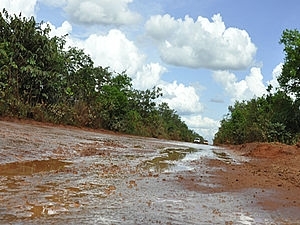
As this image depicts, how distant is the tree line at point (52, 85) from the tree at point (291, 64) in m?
12.7

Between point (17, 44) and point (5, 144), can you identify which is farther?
point (17, 44)

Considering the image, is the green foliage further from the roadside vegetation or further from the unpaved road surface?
the unpaved road surface

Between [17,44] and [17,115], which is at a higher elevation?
[17,44]

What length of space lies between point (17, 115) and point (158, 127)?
75.4ft

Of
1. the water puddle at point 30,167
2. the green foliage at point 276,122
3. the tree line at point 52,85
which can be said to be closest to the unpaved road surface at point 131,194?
the water puddle at point 30,167

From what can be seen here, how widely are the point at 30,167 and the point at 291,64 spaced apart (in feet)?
88.2

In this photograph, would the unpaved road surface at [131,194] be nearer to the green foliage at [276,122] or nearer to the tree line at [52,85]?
the tree line at [52,85]

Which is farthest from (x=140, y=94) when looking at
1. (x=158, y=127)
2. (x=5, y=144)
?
(x=5, y=144)

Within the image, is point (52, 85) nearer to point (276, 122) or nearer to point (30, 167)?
point (276, 122)

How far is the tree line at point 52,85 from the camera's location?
2405 centimetres

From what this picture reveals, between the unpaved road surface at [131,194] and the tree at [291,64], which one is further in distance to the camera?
the tree at [291,64]

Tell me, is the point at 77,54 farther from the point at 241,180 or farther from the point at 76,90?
the point at 241,180

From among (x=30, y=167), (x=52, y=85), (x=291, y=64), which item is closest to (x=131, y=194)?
(x=30, y=167)

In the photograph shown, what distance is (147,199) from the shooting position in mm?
5500
